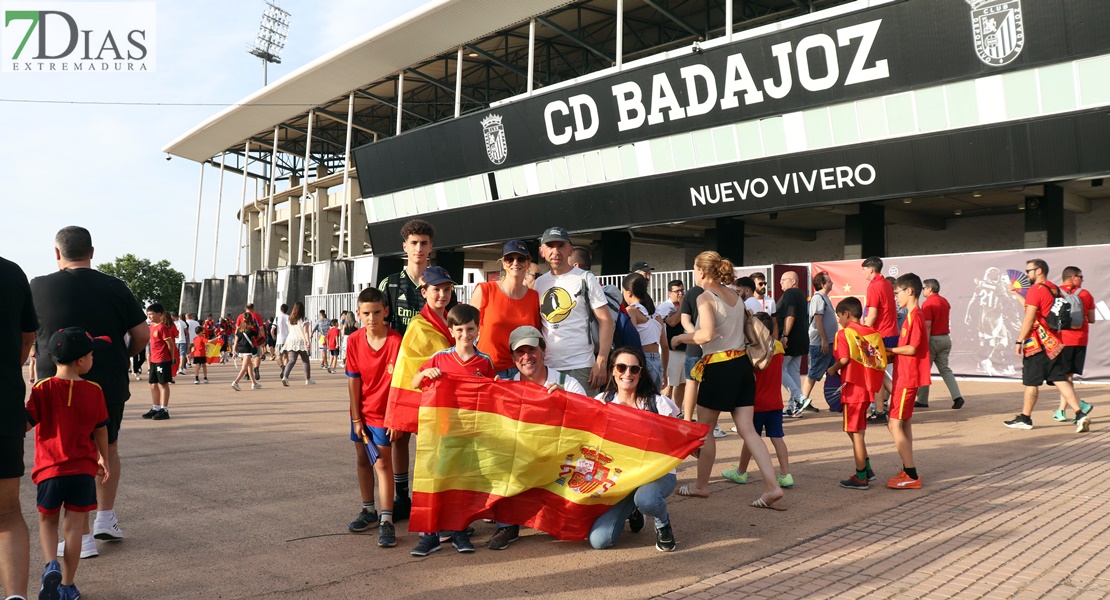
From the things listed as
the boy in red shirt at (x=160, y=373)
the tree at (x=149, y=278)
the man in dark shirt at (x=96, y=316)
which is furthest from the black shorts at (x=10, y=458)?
the tree at (x=149, y=278)

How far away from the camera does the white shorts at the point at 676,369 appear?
911 cm

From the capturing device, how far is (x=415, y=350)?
196 inches

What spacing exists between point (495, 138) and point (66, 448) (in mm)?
26249

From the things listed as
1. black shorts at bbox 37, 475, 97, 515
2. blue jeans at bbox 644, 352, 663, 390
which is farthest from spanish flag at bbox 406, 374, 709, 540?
blue jeans at bbox 644, 352, 663, 390

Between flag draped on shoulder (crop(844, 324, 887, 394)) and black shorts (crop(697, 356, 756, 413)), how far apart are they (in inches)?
43.5

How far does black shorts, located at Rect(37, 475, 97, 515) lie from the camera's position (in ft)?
12.9

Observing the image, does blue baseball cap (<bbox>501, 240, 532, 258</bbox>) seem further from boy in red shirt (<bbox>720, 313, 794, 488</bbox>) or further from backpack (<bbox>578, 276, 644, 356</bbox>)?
boy in red shirt (<bbox>720, 313, 794, 488</bbox>)

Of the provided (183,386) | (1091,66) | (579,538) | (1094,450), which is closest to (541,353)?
(579,538)

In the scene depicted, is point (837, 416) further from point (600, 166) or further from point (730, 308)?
point (600, 166)

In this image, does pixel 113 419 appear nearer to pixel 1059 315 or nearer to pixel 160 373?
pixel 160 373

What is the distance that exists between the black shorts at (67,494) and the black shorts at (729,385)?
3.97 metres

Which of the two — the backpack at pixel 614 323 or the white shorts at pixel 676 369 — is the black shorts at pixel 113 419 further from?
the white shorts at pixel 676 369

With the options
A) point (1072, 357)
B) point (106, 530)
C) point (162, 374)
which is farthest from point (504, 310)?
point (162, 374)

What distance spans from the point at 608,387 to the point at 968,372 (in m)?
12.9
